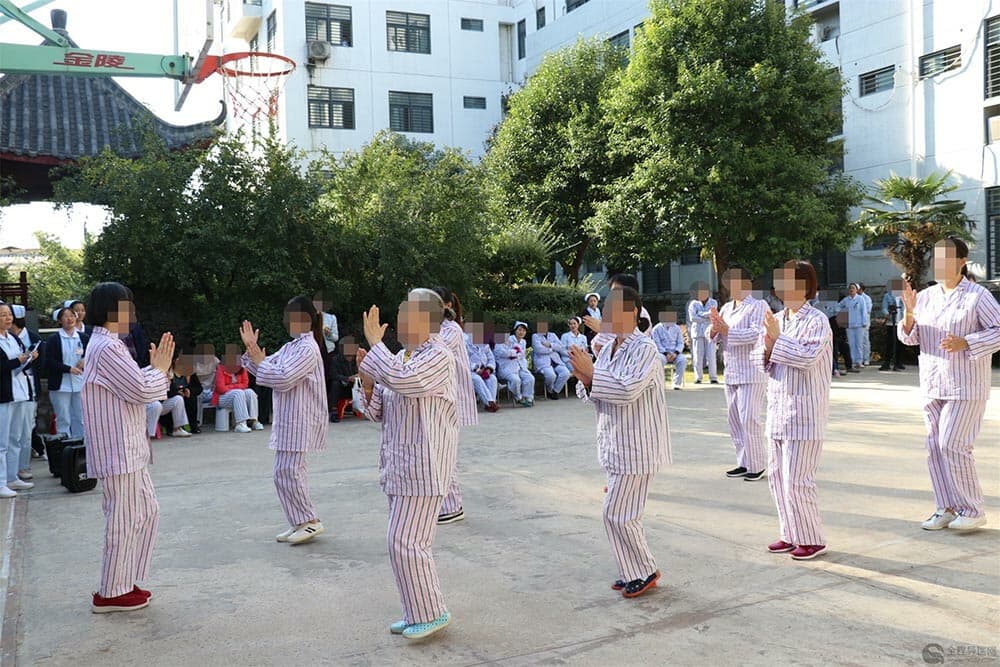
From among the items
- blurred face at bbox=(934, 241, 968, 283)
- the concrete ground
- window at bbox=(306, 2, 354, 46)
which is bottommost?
the concrete ground

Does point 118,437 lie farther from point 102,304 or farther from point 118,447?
point 102,304

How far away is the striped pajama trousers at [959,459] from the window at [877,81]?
1780 cm

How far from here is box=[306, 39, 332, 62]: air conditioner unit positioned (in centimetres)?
2867

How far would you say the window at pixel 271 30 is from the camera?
2977cm

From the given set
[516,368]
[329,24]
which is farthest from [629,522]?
[329,24]

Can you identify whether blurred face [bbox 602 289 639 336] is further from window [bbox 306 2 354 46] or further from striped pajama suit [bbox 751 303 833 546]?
window [bbox 306 2 354 46]

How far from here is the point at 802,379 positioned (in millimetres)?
5277

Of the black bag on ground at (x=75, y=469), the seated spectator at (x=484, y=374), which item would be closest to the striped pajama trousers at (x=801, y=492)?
the black bag on ground at (x=75, y=469)

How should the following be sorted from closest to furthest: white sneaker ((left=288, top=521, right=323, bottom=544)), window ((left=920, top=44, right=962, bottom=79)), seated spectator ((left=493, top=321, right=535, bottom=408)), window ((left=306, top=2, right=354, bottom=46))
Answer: white sneaker ((left=288, top=521, right=323, bottom=544)) < seated spectator ((left=493, top=321, right=535, bottom=408)) < window ((left=920, top=44, right=962, bottom=79)) < window ((left=306, top=2, right=354, bottom=46))

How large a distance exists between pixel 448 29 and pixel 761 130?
54.4 ft

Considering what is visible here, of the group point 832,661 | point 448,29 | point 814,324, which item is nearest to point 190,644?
point 832,661

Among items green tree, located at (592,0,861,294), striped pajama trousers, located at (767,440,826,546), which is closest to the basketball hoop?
green tree, located at (592,0,861,294)

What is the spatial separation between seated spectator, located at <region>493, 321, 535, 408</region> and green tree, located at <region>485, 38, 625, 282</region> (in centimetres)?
863

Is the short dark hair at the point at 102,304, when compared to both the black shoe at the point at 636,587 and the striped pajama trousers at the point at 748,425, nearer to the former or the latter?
the black shoe at the point at 636,587
